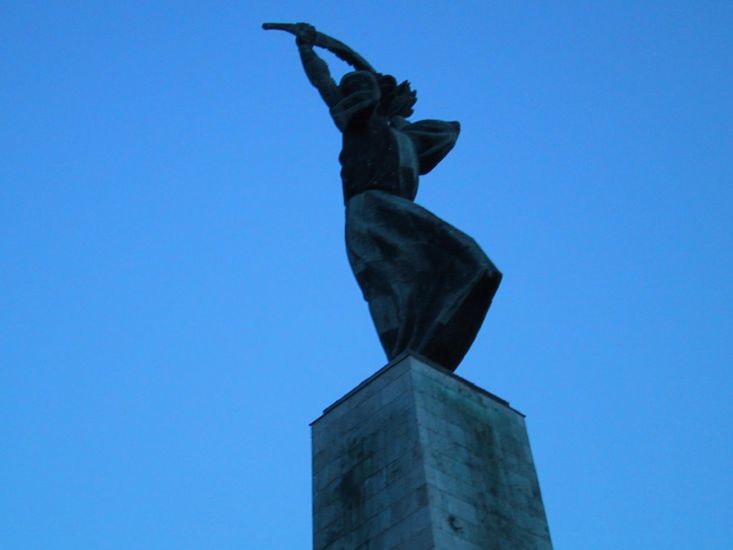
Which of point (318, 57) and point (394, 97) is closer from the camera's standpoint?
point (394, 97)

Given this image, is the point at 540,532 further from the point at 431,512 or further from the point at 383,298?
the point at 383,298

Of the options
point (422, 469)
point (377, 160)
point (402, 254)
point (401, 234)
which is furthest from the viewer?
point (377, 160)

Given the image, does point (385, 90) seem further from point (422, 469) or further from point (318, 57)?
point (422, 469)

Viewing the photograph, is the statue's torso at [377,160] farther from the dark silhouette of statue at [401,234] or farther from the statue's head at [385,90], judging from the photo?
the statue's head at [385,90]

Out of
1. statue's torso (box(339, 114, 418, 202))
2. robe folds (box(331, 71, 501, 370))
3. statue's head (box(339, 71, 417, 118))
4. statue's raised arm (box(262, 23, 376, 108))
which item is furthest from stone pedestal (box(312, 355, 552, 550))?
statue's raised arm (box(262, 23, 376, 108))

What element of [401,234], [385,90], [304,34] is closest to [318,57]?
[304,34]

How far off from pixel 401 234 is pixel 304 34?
20.6 ft

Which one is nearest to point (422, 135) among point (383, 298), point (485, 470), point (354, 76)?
point (354, 76)

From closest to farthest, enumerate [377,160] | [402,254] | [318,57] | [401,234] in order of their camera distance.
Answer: [402,254] < [401,234] < [377,160] < [318,57]

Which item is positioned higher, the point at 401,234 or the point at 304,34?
the point at 304,34

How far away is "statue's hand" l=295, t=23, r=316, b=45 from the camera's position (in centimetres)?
1948

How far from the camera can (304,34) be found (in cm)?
1953

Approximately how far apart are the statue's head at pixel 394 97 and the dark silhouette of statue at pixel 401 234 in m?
0.02

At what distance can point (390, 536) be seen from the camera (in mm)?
11570
